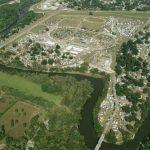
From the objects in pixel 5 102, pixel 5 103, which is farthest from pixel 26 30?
pixel 5 103

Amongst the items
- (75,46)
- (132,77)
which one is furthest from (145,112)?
(75,46)

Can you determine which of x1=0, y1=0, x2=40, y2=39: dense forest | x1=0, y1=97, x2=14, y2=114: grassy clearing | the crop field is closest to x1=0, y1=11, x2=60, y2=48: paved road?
x1=0, y1=0, x2=40, y2=39: dense forest

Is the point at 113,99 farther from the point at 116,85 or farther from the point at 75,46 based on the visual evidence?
the point at 75,46

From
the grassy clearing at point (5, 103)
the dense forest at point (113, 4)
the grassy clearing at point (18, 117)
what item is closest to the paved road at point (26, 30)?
the dense forest at point (113, 4)

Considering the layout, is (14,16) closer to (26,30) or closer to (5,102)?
(26,30)

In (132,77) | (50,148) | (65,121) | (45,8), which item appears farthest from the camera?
(45,8)

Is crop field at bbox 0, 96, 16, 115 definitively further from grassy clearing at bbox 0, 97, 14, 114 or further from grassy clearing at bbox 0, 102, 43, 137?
grassy clearing at bbox 0, 102, 43, 137
